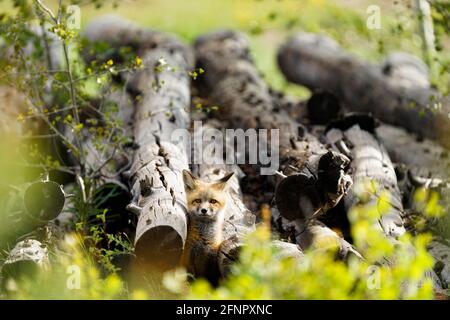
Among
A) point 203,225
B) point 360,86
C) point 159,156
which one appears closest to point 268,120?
point 159,156

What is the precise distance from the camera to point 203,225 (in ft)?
16.6

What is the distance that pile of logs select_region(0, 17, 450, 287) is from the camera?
5.16 metres

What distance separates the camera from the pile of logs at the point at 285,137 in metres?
5.16

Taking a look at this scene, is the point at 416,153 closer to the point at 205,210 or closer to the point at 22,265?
the point at 205,210

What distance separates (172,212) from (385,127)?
4392 mm

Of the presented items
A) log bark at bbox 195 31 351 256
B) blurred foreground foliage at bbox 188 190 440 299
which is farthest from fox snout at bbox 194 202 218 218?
blurred foreground foliage at bbox 188 190 440 299

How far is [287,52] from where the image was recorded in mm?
11273

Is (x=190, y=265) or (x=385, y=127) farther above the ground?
(x=385, y=127)

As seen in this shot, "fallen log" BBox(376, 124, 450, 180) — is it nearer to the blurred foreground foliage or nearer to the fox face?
the fox face

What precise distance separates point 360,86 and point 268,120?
2.30 meters

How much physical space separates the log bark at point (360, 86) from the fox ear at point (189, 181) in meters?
2.96

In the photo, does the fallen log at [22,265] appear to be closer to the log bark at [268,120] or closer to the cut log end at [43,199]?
the cut log end at [43,199]
